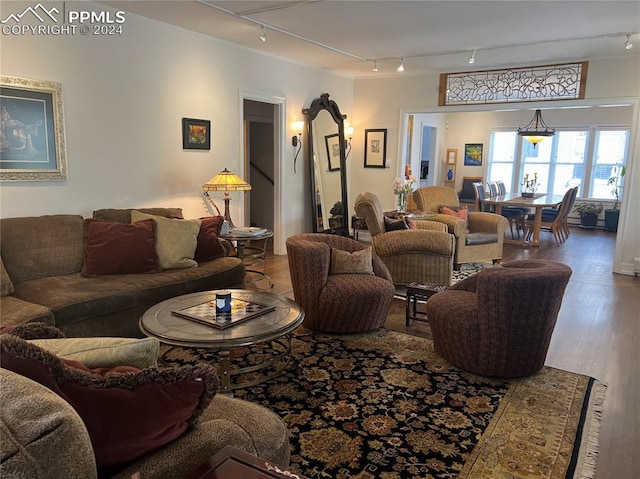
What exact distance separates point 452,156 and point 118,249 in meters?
9.86

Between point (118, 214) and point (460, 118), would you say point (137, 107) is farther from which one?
point (460, 118)

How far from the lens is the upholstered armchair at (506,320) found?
9.06 feet

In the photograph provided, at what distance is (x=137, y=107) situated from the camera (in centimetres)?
444

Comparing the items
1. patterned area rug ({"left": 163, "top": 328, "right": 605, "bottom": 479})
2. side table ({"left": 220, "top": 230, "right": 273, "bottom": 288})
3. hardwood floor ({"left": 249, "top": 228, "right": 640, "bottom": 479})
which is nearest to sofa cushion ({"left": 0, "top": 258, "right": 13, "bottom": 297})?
patterned area rug ({"left": 163, "top": 328, "right": 605, "bottom": 479})

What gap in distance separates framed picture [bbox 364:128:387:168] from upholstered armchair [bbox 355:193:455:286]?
2.66 meters

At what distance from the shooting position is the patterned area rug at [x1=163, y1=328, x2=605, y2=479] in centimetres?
216

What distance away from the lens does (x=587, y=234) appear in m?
9.44

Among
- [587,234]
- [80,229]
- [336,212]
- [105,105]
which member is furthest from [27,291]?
[587,234]

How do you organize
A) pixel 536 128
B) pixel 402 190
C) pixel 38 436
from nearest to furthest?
1. pixel 38 436
2. pixel 402 190
3. pixel 536 128

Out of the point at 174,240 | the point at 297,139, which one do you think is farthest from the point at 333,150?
the point at 174,240

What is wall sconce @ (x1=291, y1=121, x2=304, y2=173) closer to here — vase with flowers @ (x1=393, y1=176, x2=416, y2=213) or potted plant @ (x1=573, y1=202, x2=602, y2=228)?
vase with flowers @ (x1=393, y1=176, x2=416, y2=213)

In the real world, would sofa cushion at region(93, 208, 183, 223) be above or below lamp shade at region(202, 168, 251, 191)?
below

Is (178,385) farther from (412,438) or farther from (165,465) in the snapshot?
(412,438)

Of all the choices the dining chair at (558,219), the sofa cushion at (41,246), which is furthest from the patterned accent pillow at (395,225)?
the dining chair at (558,219)
